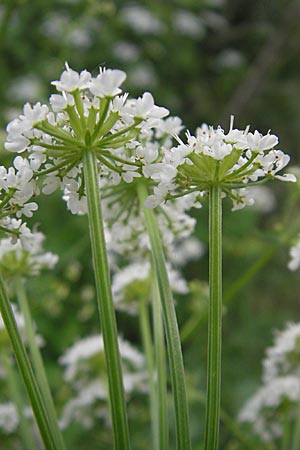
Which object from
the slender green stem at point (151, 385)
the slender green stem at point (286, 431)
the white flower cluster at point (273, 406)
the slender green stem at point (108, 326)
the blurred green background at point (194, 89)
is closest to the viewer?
the slender green stem at point (108, 326)

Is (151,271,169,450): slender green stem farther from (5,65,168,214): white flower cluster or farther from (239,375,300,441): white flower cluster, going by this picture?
(239,375,300,441): white flower cluster

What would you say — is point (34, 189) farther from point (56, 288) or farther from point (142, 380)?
point (56, 288)

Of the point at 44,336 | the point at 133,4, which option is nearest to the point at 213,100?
the point at 133,4

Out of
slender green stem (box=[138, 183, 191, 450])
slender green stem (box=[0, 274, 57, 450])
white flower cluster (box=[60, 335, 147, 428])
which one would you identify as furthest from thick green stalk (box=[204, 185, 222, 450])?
white flower cluster (box=[60, 335, 147, 428])

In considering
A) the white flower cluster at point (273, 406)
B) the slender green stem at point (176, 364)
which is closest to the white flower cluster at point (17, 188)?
the slender green stem at point (176, 364)

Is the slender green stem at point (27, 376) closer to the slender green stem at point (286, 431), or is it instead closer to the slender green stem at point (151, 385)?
the slender green stem at point (151, 385)

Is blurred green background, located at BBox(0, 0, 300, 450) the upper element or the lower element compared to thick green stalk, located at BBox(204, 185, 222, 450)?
A: upper
